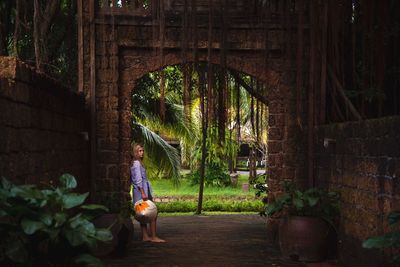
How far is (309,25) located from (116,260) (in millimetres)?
4254

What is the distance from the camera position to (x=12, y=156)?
13.9ft

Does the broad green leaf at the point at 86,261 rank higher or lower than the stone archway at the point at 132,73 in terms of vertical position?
lower

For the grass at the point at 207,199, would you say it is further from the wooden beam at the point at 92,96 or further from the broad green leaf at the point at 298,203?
the broad green leaf at the point at 298,203

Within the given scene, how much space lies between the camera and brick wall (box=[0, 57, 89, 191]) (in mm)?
4172

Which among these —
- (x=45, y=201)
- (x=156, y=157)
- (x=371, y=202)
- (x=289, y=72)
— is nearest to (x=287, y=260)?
(x=371, y=202)

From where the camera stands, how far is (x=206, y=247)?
803 cm

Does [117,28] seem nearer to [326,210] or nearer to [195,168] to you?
[326,210]

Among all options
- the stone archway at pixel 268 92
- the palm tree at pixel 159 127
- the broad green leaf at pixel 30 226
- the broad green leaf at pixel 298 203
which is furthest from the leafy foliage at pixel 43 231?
the palm tree at pixel 159 127

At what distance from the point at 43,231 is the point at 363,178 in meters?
3.99

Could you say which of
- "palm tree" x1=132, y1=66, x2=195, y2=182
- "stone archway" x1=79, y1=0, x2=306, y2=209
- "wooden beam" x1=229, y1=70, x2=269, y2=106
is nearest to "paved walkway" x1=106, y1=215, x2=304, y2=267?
"stone archway" x1=79, y1=0, x2=306, y2=209

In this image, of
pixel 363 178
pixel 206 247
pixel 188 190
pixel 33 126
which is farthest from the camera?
pixel 188 190

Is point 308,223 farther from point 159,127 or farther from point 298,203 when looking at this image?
point 159,127

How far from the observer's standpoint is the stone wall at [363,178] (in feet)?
17.5

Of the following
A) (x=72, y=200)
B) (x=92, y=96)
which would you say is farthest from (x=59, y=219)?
(x=92, y=96)
